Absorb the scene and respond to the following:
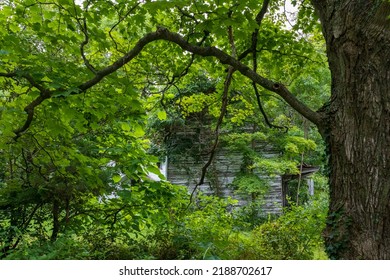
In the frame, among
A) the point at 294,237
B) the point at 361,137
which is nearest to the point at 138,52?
the point at 361,137

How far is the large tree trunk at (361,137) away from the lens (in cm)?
270

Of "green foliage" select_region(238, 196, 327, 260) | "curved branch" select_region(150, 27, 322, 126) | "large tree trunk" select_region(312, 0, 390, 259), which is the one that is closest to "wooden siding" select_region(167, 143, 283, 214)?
"green foliage" select_region(238, 196, 327, 260)

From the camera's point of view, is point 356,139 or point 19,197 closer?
point 356,139

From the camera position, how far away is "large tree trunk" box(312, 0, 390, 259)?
106 inches

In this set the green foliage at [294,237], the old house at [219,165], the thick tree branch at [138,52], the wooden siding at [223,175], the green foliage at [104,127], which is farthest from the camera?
the wooden siding at [223,175]

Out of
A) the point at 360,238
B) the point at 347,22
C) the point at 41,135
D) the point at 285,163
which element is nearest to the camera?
the point at 360,238

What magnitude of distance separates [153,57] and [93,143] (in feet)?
4.60

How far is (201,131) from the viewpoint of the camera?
12.5 m

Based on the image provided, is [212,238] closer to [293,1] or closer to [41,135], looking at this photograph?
[41,135]

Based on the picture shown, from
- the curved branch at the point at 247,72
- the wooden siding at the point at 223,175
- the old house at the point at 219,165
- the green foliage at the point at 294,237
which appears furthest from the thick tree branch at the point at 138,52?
the wooden siding at the point at 223,175

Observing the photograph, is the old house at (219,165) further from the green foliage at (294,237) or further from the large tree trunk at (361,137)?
the large tree trunk at (361,137)

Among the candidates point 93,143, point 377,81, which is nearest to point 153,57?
point 93,143

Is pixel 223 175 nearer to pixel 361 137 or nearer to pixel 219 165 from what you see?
pixel 219 165

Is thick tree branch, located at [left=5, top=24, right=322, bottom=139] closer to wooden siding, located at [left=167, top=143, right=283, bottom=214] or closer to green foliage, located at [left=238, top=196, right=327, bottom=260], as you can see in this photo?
green foliage, located at [left=238, top=196, right=327, bottom=260]
